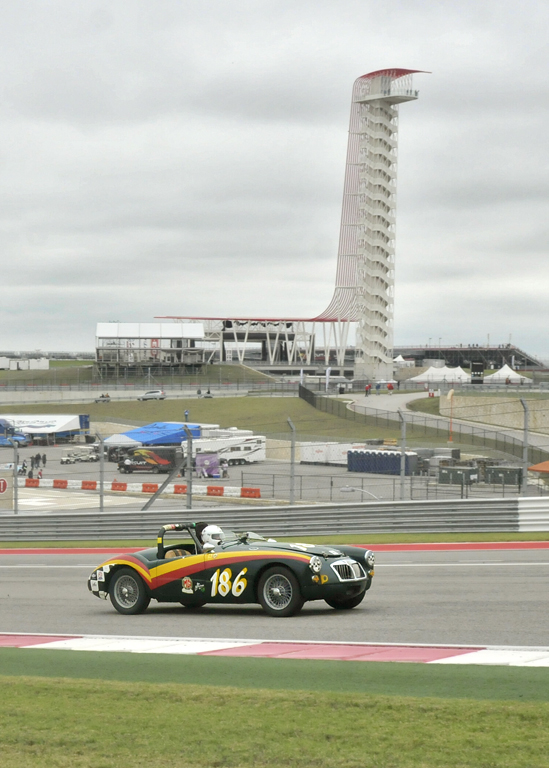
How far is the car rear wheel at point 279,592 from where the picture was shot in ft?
35.7

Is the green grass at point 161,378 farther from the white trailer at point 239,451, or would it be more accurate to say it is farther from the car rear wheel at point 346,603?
the car rear wheel at point 346,603

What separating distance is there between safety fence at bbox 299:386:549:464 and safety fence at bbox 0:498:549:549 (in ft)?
11.3

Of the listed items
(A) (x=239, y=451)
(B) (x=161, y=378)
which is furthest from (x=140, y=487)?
(B) (x=161, y=378)

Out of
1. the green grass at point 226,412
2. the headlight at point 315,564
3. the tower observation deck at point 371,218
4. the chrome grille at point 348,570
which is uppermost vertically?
the tower observation deck at point 371,218

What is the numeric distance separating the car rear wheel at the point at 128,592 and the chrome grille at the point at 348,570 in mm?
2777

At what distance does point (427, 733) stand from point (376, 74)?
11782 centimetres

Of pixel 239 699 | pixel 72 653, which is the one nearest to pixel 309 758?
pixel 239 699

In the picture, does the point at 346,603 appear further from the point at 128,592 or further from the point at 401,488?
the point at 401,488

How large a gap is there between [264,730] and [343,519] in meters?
15.5

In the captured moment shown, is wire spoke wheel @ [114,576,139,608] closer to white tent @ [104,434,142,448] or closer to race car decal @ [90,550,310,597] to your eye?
race car decal @ [90,550,310,597]

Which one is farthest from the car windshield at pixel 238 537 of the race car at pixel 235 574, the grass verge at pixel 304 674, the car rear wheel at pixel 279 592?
the grass verge at pixel 304 674

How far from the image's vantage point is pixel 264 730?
5.74m

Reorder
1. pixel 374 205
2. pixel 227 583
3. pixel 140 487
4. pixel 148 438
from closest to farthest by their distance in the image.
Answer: pixel 227 583 → pixel 140 487 → pixel 148 438 → pixel 374 205

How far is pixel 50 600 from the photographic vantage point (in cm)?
1391
